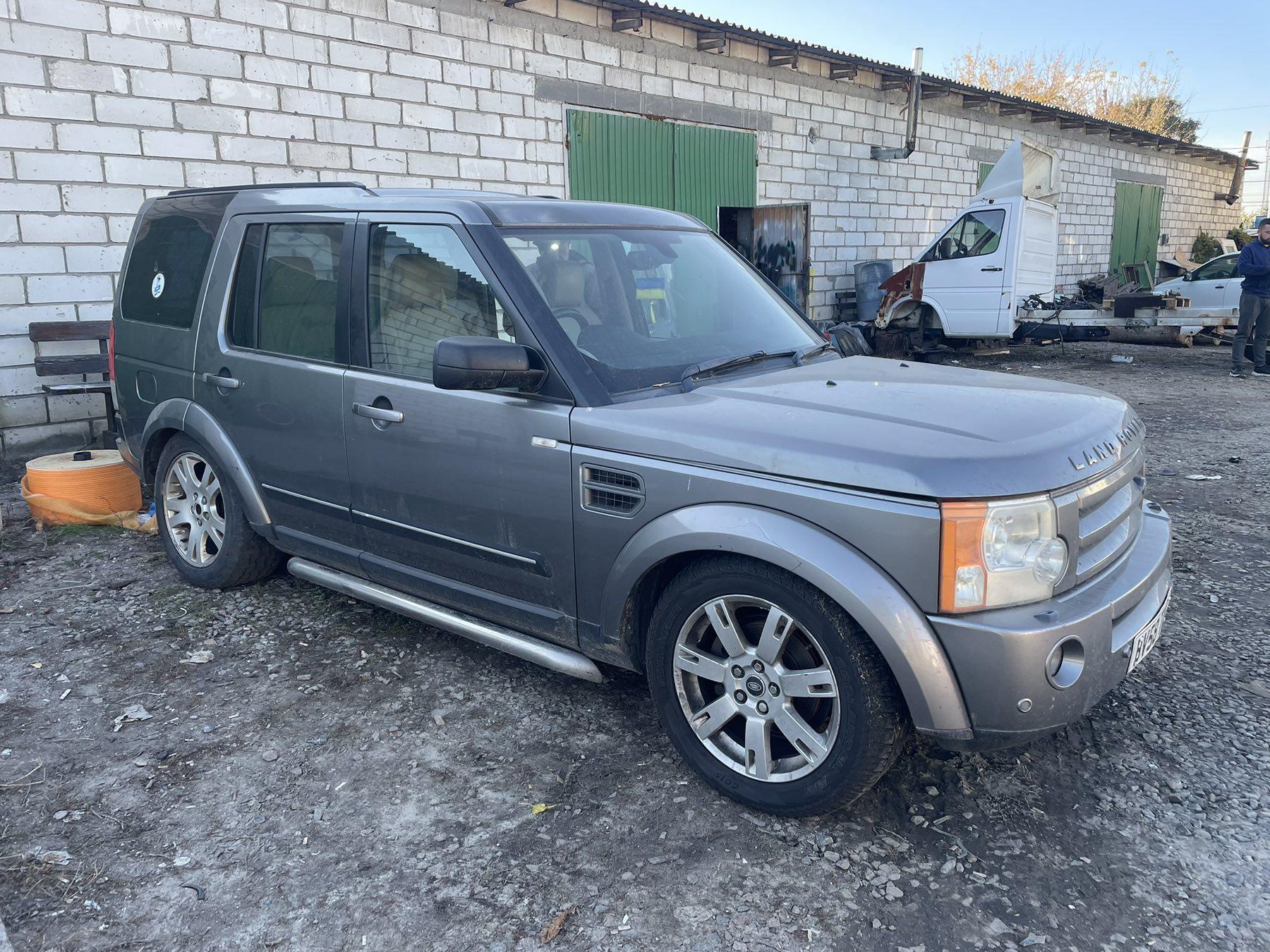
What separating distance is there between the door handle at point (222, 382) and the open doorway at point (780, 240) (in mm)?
10303

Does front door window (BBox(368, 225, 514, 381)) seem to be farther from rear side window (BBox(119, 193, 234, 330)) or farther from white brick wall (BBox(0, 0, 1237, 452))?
white brick wall (BBox(0, 0, 1237, 452))

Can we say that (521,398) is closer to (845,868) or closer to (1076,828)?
(845,868)

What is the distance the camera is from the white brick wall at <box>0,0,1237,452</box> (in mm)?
7316

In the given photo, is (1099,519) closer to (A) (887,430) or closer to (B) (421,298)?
(A) (887,430)

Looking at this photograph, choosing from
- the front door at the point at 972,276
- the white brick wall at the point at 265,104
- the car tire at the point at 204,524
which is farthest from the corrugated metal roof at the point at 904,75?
the car tire at the point at 204,524

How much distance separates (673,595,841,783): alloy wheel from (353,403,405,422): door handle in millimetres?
1414

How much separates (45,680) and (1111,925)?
3.93 meters

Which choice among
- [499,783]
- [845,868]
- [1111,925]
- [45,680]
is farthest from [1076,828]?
[45,680]

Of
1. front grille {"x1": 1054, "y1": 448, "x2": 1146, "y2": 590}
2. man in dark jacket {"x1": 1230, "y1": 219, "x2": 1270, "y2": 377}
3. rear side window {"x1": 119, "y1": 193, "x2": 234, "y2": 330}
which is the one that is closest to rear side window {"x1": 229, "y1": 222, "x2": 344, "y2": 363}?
rear side window {"x1": 119, "y1": 193, "x2": 234, "y2": 330}

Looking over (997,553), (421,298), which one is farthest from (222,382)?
(997,553)

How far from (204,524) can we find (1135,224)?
26.3 meters

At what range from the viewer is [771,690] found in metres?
2.73

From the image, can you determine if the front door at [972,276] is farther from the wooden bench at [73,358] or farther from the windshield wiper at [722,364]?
the wooden bench at [73,358]

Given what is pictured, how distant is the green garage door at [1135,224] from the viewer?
2383cm
